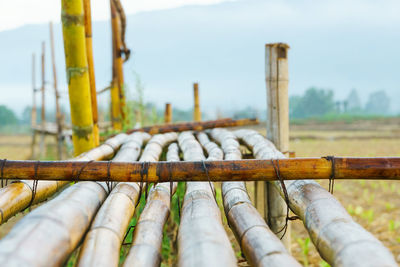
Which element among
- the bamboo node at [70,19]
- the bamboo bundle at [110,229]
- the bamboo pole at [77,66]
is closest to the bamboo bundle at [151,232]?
the bamboo bundle at [110,229]

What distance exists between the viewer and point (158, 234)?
1.70 meters

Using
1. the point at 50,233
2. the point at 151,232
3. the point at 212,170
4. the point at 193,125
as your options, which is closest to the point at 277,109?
the point at 193,125

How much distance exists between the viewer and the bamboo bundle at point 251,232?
1.38 meters

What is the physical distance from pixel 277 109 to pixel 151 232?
245cm

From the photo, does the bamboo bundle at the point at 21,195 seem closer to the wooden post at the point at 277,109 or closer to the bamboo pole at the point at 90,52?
the bamboo pole at the point at 90,52

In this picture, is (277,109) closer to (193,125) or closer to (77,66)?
(193,125)

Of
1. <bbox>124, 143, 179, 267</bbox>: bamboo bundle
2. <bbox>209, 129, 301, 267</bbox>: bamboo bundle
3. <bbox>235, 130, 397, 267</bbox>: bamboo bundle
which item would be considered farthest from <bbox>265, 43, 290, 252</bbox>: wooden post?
<bbox>124, 143, 179, 267</bbox>: bamboo bundle

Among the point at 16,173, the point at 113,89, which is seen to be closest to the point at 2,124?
the point at 113,89

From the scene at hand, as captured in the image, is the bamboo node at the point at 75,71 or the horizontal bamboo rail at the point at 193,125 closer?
the bamboo node at the point at 75,71

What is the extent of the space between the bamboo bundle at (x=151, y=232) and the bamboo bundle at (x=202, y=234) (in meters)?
0.11

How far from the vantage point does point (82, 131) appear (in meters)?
3.81

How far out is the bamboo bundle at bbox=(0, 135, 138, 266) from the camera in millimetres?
1167

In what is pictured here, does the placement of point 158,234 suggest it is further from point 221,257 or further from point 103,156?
point 103,156

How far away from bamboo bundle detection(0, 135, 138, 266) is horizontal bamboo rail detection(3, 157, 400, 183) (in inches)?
9.1
